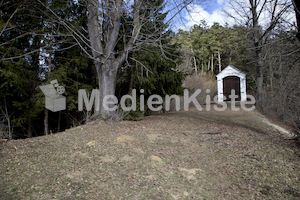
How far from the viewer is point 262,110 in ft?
43.3

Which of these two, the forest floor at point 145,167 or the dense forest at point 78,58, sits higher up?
the dense forest at point 78,58

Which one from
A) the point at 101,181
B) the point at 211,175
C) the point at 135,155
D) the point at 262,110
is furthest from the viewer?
the point at 262,110

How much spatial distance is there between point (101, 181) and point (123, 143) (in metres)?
1.45

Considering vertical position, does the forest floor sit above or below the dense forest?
below

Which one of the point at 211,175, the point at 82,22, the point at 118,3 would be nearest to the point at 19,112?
the point at 82,22

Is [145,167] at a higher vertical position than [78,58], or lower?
lower

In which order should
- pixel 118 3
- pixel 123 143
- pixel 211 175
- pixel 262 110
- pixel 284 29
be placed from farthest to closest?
1. pixel 262 110
2. pixel 284 29
3. pixel 118 3
4. pixel 123 143
5. pixel 211 175

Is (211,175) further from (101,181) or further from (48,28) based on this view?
(48,28)

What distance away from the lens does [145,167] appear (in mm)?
3734

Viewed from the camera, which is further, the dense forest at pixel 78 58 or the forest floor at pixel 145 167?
the dense forest at pixel 78 58

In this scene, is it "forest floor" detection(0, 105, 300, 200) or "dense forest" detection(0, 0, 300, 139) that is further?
"dense forest" detection(0, 0, 300, 139)

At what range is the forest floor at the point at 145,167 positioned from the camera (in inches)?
119

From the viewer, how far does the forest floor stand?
3.02 m

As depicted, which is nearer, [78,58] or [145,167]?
[145,167]
